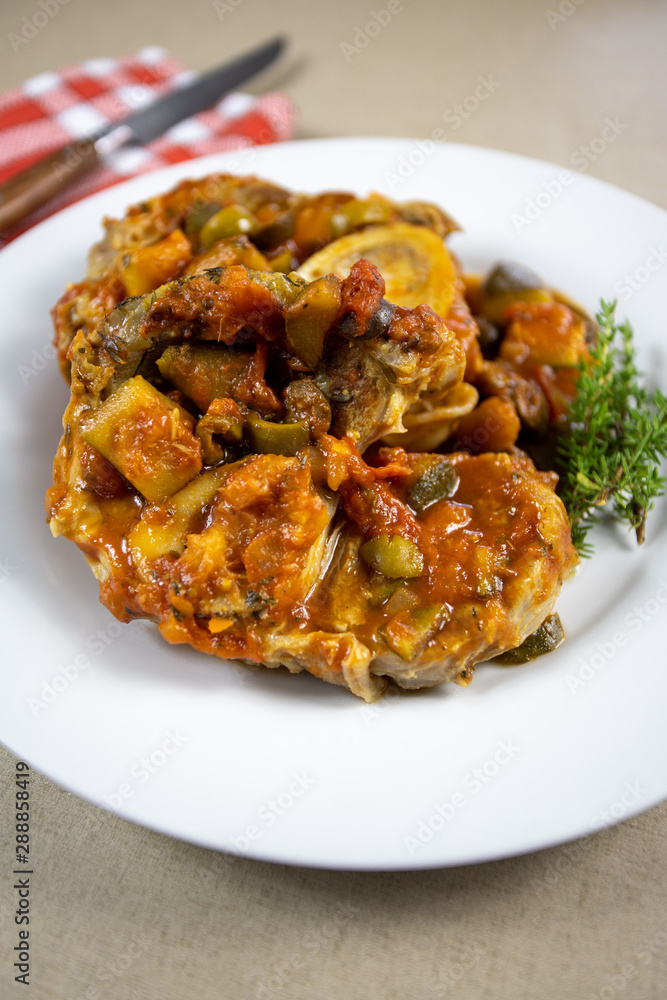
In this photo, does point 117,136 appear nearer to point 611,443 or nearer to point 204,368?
point 204,368

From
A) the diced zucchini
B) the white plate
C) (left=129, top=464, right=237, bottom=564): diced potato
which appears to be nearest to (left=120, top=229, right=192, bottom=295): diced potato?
the diced zucchini

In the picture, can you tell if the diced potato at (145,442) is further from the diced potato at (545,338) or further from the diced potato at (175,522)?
the diced potato at (545,338)

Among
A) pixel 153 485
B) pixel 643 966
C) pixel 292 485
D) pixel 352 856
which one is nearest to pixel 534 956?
pixel 643 966

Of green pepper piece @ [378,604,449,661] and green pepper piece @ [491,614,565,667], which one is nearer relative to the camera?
green pepper piece @ [378,604,449,661]

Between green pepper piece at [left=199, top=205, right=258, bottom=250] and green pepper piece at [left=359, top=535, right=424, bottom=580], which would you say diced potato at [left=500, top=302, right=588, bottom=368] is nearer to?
green pepper piece at [left=199, top=205, right=258, bottom=250]

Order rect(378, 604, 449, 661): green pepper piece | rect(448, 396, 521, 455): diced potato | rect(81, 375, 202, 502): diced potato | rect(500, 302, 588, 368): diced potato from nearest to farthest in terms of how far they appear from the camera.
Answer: rect(378, 604, 449, 661): green pepper piece < rect(81, 375, 202, 502): diced potato < rect(448, 396, 521, 455): diced potato < rect(500, 302, 588, 368): diced potato

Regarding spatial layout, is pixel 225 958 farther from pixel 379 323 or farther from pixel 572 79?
pixel 572 79

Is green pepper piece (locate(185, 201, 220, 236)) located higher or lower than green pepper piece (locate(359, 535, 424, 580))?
higher

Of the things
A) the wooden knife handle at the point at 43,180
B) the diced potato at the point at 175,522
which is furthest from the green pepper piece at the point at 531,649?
the wooden knife handle at the point at 43,180
